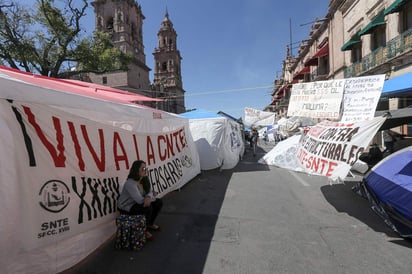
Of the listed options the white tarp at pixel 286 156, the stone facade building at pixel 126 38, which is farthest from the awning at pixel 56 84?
the stone facade building at pixel 126 38

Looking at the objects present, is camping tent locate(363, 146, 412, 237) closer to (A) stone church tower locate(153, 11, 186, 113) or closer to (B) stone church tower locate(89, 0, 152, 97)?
(B) stone church tower locate(89, 0, 152, 97)

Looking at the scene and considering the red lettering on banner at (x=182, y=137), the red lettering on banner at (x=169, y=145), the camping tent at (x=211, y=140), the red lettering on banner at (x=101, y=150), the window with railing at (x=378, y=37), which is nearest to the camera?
the red lettering on banner at (x=101, y=150)

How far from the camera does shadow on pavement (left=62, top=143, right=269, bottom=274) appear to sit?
119 inches

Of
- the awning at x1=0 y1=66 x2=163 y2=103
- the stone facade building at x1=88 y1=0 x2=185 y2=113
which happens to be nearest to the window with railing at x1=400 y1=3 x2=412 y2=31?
the awning at x1=0 y1=66 x2=163 y2=103

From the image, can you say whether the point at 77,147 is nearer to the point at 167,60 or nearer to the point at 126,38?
the point at 126,38

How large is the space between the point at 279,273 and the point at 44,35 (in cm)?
2124

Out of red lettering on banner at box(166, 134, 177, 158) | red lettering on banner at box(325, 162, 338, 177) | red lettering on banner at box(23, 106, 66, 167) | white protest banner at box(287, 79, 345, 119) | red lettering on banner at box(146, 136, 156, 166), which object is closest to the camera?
red lettering on banner at box(23, 106, 66, 167)

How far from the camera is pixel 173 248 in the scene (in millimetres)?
3482

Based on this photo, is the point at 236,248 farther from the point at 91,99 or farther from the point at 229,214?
the point at 91,99

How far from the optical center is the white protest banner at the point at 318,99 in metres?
5.70

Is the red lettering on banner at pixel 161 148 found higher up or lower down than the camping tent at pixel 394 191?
higher up

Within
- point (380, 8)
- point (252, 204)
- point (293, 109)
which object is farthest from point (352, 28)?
point (252, 204)

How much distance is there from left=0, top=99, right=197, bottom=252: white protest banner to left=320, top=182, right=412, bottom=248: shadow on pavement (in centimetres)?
448

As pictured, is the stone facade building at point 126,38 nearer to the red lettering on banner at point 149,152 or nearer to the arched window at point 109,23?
the arched window at point 109,23
